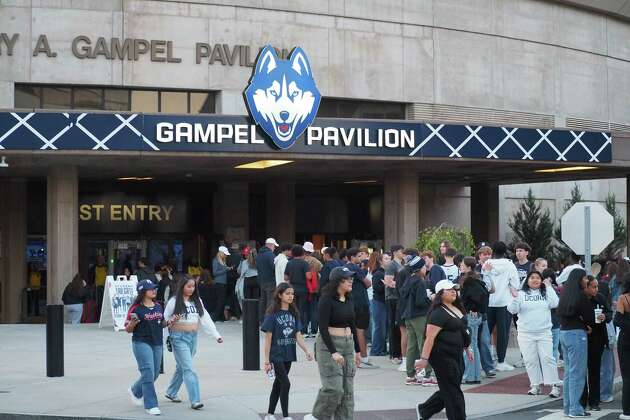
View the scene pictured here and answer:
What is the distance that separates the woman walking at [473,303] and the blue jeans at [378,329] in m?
3.08

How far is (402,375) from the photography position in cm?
1739

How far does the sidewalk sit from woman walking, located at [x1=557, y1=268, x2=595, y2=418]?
3.62ft

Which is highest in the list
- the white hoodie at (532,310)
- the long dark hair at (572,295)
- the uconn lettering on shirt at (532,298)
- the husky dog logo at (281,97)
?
the husky dog logo at (281,97)

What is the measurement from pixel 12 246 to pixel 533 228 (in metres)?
17.5

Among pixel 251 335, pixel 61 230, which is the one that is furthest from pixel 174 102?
pixel 251 335

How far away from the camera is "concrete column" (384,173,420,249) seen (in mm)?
31484

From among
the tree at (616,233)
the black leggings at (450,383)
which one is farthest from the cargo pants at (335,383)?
the tree at (616,233)

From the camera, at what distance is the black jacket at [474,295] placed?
16.3 meters

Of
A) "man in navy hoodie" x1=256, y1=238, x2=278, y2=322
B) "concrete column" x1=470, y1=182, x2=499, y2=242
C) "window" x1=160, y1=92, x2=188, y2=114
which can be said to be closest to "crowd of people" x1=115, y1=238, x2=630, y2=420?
"man in navy hoodie" x1=256, y1=238, x2=278, y2=322

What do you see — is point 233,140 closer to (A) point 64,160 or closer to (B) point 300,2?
(A) point 64,160

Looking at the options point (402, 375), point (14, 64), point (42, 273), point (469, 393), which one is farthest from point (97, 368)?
point (42, 273)

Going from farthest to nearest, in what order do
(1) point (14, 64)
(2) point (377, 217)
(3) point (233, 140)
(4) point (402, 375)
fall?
(2) point (377, 217) → (1) point (14, 64) → (3) point (233, 140) → (4) point (402, 375)

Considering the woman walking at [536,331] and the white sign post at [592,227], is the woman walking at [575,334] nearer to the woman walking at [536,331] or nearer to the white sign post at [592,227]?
the woman walking at [536,331]

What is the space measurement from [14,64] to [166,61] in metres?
3.85
